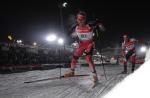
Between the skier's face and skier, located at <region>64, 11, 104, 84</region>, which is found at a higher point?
the skier's face

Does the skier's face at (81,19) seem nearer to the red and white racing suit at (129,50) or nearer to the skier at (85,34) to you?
the skier at (85,34)

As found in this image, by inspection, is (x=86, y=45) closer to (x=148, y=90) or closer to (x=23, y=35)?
(x=148, y=90)

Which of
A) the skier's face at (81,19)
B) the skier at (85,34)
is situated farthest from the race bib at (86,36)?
the skier's face at (81,19)

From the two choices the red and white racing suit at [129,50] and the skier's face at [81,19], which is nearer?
the skier's face at [81,19]

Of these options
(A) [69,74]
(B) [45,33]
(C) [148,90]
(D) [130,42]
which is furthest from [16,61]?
(B) [45,33]

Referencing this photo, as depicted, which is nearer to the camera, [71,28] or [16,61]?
[71,28]

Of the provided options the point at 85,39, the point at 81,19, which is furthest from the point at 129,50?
the point at 81,19

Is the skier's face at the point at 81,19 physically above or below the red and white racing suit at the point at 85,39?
above

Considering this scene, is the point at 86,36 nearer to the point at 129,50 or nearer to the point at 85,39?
the point at 85,39

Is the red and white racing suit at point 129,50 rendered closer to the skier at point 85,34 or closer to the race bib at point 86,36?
the skier at point 85,34

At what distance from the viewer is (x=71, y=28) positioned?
9828mm

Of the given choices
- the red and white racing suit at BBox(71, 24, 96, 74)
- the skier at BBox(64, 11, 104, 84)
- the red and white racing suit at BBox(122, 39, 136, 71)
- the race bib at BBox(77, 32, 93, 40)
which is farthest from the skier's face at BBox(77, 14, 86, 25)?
the red and white racing suit at BBox(122, 39, 136, 71)

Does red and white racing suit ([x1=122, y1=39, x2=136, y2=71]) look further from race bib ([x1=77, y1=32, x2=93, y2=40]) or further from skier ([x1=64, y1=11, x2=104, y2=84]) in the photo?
race bib ([x1=77, y1=32, x2=93, y2=40])

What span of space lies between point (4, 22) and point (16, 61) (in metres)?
48.1
